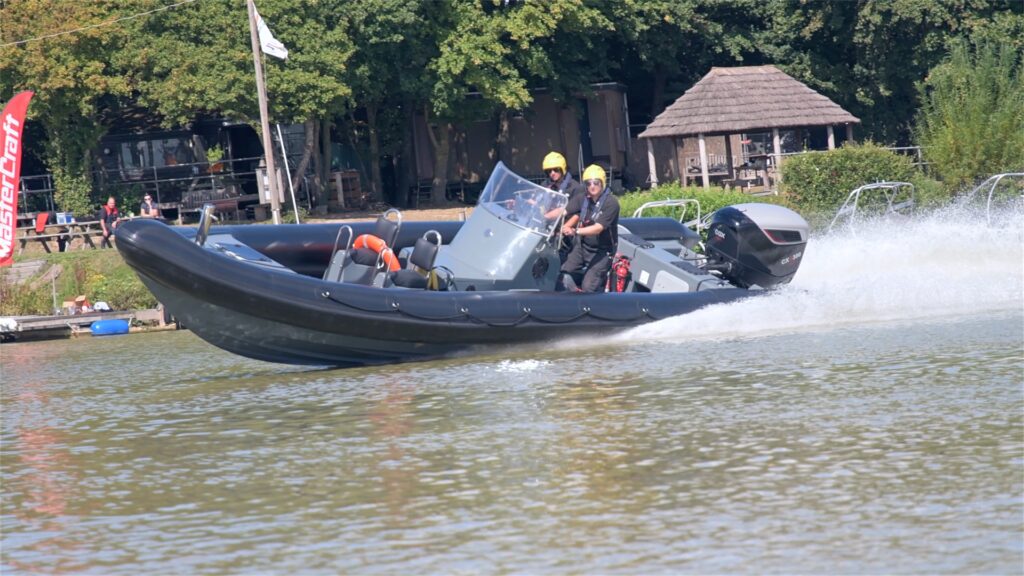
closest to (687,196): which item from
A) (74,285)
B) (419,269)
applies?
(74,285)

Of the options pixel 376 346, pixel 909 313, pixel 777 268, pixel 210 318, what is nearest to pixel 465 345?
pixel 376 346

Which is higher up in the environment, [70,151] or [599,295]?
[70,151]

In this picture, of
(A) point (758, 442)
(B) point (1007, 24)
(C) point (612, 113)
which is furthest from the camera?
(C) point (612, 113)

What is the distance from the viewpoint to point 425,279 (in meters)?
12.1

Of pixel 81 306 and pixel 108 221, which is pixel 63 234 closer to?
pixel 108 221

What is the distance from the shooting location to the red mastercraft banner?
20969 mm

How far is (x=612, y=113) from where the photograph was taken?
3531cm

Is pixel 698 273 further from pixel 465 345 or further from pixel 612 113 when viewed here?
pixel 612 113

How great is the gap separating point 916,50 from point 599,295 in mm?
23020

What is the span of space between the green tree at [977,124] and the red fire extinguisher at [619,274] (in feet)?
43.7

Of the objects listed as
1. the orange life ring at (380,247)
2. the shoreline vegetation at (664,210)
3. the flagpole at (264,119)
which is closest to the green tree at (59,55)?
the shoreline vegetation at (664,210)

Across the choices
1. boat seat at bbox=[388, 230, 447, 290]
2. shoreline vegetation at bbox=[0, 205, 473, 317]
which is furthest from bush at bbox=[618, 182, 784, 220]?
boat seat at bbox=[388, 230, 447, 290]

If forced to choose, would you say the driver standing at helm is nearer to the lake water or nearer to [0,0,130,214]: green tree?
the lake water

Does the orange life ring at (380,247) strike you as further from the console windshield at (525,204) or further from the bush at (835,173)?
the bush at (835,173)
